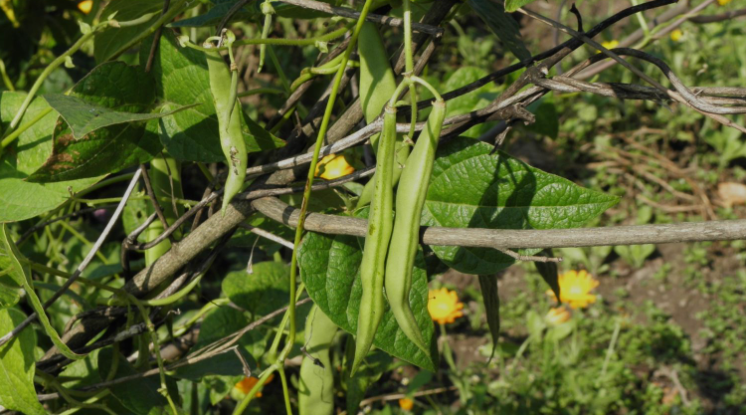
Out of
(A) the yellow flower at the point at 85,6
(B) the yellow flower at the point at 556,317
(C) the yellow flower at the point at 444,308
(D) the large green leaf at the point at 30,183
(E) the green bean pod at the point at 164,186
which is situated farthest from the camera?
(B) the yellow flower at the point at 556,317

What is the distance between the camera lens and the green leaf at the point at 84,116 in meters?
0.55

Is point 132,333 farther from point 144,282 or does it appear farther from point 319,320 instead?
point 319,320

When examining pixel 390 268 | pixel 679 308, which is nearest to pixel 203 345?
pixel 390 268

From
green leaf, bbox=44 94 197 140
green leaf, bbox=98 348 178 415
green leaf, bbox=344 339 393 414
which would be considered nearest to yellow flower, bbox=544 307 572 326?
green leaf, bbox=344 339 393 414

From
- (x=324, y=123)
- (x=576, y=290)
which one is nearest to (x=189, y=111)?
(x=324, y=123)

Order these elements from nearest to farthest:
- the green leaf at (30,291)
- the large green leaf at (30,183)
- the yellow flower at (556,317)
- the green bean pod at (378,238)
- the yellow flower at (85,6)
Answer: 1. the green bean pod at (378,238)
2. the green leaf at (30,291)
3. the large green leaf at (30,183)
4. the yellow flower at (85,6)
5. the yellow flower at (556,317)

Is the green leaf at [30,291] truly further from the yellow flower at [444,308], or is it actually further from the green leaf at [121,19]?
the yellow flower at [444,308]

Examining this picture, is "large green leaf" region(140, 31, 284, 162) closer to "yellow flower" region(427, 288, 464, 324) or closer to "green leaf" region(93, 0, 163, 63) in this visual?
"green leaf" region(93, 0, 163, 63)

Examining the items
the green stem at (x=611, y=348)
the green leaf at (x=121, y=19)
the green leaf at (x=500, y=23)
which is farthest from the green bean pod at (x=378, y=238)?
the green stem at (x=611, y=348)

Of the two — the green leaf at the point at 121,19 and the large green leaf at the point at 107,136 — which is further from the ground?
the green leaf at the point at 121,19

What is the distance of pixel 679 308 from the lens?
2.47 metres

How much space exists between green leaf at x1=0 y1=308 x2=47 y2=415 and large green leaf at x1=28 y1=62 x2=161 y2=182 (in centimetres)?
20

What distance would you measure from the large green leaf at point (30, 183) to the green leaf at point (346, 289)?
0.27 meters

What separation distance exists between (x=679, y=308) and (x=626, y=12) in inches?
82.3
